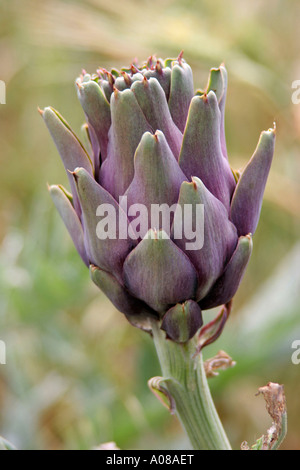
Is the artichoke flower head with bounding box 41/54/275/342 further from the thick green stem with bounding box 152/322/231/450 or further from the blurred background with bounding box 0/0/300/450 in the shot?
the blurred background with bounding box 0/0/300/450

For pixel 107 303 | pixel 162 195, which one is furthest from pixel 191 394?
pixel 107 303

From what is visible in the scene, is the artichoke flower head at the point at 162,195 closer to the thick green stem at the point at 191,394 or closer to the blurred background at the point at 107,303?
the thick green stem at the point at 191,394

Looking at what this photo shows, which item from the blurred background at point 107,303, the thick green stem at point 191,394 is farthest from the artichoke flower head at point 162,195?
the blurred background at point 107,303

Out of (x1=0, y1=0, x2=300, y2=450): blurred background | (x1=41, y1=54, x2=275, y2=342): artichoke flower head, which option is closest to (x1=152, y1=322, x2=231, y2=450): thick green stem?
(x1=41, y1=54, x2=275, y2=342): artichoke flower head

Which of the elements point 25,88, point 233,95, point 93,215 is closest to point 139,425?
point 93,215

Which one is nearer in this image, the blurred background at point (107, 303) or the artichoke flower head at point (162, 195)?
the artichoke flower head at point (162, 195)

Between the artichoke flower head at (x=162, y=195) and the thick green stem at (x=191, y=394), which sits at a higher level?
the artichoke flower head at (x=162, y=195)
